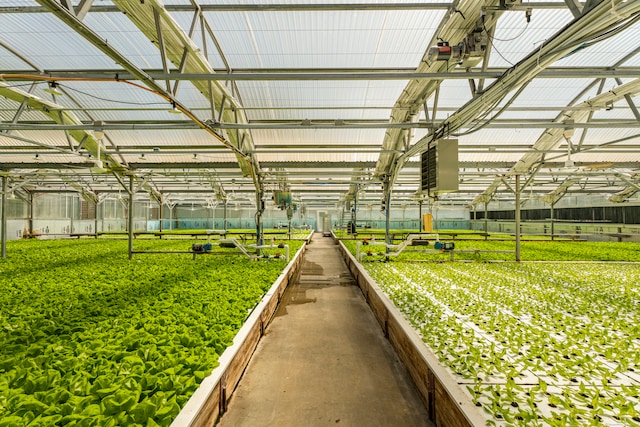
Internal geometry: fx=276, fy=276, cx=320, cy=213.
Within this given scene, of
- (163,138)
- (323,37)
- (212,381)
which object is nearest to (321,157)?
(163,138)

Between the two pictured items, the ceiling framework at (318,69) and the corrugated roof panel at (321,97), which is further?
the corrugated roof panel at (321,97)

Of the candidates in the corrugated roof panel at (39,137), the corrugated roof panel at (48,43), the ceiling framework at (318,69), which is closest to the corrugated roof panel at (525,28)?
the ceiling framework at (318,69)

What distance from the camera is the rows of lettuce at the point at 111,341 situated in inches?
72.5

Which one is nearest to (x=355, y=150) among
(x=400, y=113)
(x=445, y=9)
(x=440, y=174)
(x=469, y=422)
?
(x=400, y=113)

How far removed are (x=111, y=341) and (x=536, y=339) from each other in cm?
476

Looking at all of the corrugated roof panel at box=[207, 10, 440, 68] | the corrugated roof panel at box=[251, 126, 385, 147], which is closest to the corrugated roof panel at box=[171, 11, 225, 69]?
the corrugated roof panel at box=[207, 10, 440, 68]

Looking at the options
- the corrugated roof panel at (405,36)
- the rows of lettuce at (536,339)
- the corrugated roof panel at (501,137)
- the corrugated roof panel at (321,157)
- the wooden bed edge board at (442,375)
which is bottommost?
the rows of lettuce at (536,339)

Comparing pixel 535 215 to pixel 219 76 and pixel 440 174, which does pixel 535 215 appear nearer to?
pixel 440 174

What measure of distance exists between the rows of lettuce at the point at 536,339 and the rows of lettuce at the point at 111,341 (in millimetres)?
2393

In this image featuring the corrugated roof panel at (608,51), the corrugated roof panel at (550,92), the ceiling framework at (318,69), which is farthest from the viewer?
the corrugated roof panel at (550,92)

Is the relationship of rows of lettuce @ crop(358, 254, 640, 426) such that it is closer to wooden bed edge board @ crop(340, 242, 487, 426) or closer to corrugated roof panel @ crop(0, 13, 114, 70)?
wooden bed edge board @ crop(340, 242, 487, 426)

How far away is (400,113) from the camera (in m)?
6.69

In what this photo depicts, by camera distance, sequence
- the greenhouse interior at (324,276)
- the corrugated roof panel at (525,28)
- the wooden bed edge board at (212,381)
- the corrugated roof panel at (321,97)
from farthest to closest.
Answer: the corrugated roof panel at (321,97), the corrugated roof panel at (525,28), the greenhouse interior at (324,276), the wooden bed edge board at (212,381)

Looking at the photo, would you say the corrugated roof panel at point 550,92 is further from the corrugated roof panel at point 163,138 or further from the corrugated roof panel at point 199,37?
the corrugated roof panel at point 163,138
